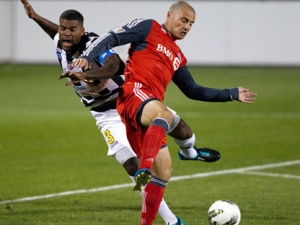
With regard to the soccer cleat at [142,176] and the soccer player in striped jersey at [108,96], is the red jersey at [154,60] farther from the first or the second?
the soccer cleat at [142,176]

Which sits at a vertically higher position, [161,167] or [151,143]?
[151,143]

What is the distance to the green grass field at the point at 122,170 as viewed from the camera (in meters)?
10.0

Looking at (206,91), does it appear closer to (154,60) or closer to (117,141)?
(154,60)

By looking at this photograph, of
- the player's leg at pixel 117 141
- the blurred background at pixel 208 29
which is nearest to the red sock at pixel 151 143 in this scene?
the player's leg at pixel 117 141

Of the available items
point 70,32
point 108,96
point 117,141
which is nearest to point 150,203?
point 117,141

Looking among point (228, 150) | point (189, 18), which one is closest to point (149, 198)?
point (189, 18)

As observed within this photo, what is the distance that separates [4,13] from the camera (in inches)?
1441

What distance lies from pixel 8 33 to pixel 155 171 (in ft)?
96.1

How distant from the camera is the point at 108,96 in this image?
31.8 feet

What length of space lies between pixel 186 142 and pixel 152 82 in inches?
45.1

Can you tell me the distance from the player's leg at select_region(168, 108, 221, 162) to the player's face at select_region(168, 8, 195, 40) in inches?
36.5

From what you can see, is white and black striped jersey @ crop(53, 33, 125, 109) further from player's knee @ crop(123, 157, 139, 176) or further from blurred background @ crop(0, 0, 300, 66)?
blurred background @ crop(0, 0, 300, 66)

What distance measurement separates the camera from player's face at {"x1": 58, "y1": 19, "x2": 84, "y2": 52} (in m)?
9.09

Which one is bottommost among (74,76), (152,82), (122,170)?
(122,170)
